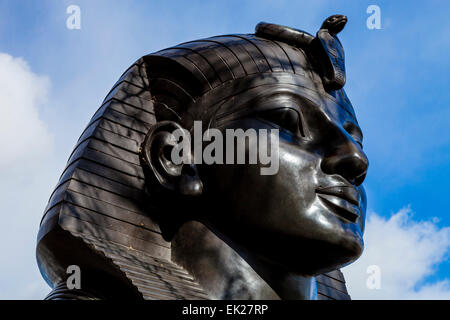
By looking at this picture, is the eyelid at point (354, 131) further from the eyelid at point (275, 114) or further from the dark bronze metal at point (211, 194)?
the eyelid at point (275, 114)

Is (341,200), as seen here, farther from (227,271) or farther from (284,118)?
(227,271)

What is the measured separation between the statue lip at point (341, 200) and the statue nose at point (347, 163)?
128mm

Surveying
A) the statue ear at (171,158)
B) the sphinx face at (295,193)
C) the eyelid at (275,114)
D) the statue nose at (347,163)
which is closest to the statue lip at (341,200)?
the sphinx face at (295,193)

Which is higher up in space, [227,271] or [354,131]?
[354,131]

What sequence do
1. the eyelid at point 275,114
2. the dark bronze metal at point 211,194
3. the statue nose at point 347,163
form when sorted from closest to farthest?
the dark bronze metal at point 211,194 < the statue nose at point 347,163 < the eyelid at point 275,114

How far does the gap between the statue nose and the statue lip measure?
13 cm

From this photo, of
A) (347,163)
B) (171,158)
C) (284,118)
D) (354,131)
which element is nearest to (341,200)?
(347,163)

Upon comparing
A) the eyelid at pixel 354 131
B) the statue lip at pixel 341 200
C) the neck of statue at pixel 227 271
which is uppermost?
the eyelid at pixel 354 131

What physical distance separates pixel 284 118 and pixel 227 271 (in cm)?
133

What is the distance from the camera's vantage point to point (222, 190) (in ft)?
19.2

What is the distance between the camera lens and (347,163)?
5887 mm

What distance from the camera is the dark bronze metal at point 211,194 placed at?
5605 millimetres

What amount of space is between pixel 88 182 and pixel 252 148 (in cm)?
132
